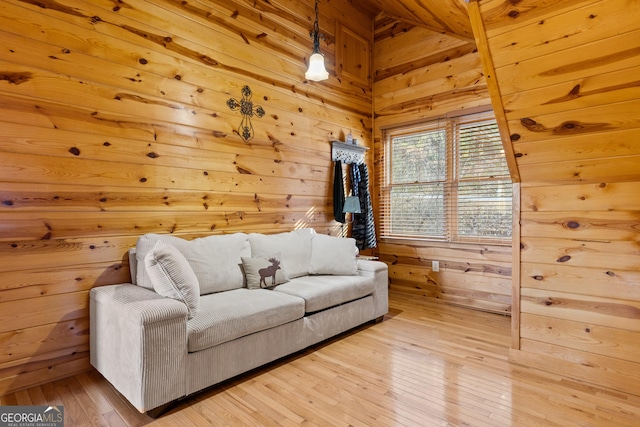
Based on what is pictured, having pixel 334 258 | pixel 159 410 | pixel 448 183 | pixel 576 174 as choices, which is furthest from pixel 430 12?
pixel 159 410

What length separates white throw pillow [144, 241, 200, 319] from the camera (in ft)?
7.20

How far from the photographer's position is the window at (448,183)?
393 centimetres

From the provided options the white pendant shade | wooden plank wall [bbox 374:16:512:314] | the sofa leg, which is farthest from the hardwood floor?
the white pendant shade

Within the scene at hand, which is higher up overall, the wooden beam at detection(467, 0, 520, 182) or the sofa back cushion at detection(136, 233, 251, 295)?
the wooden beam at detection(467, 0, 520, 182)

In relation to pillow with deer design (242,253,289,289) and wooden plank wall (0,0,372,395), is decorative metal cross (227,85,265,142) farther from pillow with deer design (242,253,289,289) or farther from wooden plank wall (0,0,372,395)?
pillow with deer design (242,253,289,289)

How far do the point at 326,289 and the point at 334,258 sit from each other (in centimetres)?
57

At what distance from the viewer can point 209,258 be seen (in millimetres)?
2812

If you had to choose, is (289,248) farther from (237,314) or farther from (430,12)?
(430,12)

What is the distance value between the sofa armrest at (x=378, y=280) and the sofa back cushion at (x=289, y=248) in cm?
56

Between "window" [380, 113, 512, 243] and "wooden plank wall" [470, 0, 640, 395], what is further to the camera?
"window" [380, 113, 512, 243]

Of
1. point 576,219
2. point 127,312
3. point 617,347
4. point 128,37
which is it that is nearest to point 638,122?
point 576,219

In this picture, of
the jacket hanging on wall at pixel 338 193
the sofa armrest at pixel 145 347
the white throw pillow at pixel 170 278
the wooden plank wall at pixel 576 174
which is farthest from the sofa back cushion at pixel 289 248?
the wooden plank wall at pixel 576 174

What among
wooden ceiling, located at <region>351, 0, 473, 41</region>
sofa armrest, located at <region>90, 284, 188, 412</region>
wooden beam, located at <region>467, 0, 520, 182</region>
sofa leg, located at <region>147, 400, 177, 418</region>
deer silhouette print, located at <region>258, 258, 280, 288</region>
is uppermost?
wooden ceiling, located at <region>351, 0, 473, 41</region>

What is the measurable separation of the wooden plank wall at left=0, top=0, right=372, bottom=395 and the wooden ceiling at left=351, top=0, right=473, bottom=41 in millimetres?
1297
